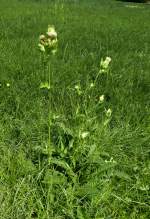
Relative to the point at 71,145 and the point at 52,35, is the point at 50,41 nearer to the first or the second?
the point at 52,35

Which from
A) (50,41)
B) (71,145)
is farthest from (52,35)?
(71,145)

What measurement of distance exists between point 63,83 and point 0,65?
83 centimetres

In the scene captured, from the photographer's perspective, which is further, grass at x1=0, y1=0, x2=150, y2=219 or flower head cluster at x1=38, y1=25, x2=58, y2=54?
grass at x1=0, y1=0, x2=150, y2=219

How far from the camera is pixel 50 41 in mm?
2199

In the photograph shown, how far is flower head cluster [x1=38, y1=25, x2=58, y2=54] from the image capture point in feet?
7.13

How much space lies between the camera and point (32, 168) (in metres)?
2.78

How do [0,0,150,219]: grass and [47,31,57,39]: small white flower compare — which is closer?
[47,31,57,39]: small white flower

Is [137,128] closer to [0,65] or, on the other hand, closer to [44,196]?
[44,196]

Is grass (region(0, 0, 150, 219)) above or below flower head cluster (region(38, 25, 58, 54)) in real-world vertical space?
below

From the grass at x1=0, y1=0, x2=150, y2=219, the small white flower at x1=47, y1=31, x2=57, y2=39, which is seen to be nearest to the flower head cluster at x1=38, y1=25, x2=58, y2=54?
the small white flower at x1=47, y1=31, x2=57, y2=39

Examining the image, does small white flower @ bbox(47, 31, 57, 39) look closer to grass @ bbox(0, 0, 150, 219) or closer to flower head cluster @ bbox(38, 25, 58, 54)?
flower head cluster @ bbox(38, 25, 58, 54)

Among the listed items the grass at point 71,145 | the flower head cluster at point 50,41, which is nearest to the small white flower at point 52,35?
the flower head cluster at point 50,41

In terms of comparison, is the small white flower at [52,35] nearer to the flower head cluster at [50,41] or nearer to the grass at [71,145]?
the flower head cluster at [50,41]

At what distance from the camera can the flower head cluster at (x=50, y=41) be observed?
7.13 ft
